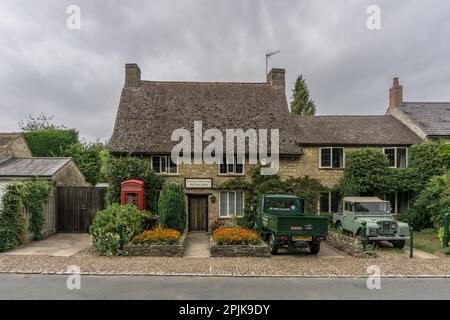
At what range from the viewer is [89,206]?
18.8 meters

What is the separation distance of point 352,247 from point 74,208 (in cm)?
1495

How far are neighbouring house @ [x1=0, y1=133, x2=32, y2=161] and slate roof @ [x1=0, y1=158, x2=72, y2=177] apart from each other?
3.51 meters

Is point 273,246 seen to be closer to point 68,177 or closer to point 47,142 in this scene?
point 68,177

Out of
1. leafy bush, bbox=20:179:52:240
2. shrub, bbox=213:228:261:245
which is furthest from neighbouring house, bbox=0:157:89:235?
shrub, bbox=213:228:261:245

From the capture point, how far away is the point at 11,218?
13.9 metres

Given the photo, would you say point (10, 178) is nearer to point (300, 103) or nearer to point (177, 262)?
point (177, 262)

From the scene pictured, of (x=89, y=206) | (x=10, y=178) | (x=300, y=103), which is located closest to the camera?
(x=10, y=178)

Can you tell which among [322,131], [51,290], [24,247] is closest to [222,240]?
[51,290]

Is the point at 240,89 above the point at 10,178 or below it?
above

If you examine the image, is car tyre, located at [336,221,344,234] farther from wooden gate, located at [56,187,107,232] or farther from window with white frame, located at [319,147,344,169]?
wooden gate, located at [56,187,107,232]

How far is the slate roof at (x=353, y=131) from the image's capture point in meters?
20.3

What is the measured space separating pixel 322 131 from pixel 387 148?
162 inches

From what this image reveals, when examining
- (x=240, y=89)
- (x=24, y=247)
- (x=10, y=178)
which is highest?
(x=240, y=89)

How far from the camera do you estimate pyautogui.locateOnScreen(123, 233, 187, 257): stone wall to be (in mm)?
12758
